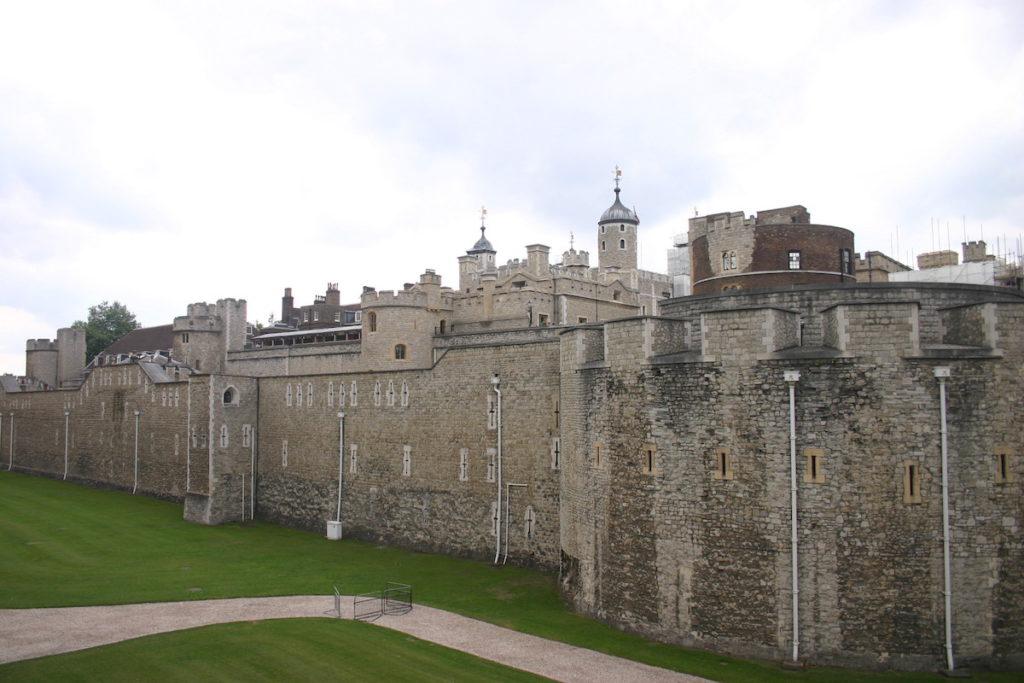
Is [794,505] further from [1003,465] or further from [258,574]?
[258,574]

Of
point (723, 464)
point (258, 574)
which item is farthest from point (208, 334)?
point (723, 464)

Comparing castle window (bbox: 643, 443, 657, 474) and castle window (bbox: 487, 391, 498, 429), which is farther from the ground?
castle window (bbox: 487, 391, 498, 429)

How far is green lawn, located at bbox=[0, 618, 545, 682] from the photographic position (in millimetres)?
17688

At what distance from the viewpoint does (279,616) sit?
897 inches

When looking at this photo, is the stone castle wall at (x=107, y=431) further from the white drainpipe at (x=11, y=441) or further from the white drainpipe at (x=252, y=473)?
the white drainpipe at (x=252, y=473)

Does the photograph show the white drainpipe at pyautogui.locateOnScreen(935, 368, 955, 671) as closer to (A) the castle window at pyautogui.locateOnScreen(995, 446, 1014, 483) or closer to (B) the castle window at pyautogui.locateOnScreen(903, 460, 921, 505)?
(B) the castle window at pyautogui.locateOnScreen(903, 460, 921, 505)

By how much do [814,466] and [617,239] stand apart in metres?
50.6

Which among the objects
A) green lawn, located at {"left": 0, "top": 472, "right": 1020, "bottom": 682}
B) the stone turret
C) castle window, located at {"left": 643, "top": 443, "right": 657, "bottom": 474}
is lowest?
green lawn, located at {"left": 0, "top": 472, "right": 1020, "bottom": 682}

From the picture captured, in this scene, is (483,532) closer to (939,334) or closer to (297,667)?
(297,667)

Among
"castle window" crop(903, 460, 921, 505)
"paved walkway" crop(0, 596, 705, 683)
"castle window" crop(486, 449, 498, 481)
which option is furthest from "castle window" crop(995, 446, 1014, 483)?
"castle window" crop(486, 449, 498, 481)

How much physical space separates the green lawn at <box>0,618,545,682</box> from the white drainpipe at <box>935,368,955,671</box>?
27.4ft

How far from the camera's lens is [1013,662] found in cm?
1684

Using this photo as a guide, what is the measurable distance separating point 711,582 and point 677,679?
2394 mm

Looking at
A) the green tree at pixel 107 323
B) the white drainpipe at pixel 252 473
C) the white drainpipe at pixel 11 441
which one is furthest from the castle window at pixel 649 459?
the green tree at pixel 107 323
